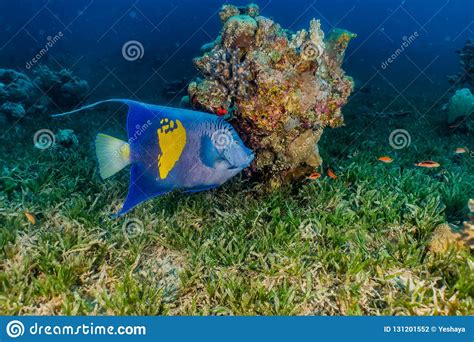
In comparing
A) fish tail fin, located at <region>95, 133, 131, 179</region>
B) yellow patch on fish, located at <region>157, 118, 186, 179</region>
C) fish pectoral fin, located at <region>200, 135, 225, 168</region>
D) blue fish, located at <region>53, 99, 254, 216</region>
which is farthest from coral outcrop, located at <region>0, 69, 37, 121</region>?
fish pectoral fin, located at <region>200, 135, 225, 168</region>

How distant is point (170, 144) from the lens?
271 centimetres

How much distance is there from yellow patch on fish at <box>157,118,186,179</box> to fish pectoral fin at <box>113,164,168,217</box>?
0.35ft

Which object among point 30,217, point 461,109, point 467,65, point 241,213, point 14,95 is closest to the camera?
point 30,217

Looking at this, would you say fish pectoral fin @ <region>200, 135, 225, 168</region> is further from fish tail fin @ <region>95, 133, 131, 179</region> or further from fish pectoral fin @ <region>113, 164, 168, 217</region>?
fish tail fin @ <region>95, 133, 131, 179</region>

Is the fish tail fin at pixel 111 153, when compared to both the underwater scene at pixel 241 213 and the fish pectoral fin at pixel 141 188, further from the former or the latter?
the fish pectoral fin at pixel 141 188

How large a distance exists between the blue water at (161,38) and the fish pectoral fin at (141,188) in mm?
5374

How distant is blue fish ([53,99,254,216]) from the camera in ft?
8.86

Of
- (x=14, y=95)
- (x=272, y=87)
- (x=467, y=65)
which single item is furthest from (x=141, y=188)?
(x=467, y=65)

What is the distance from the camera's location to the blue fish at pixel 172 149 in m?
2.70

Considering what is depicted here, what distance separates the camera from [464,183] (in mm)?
5398

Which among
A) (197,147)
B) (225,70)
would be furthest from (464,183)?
(197,147)

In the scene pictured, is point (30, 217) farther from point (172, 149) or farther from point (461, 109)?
point (461, 109)

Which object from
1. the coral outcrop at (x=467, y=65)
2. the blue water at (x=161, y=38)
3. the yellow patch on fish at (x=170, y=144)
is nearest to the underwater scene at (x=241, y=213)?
the yellow patch on fish at (x=170, y=144)

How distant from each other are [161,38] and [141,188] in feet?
161
